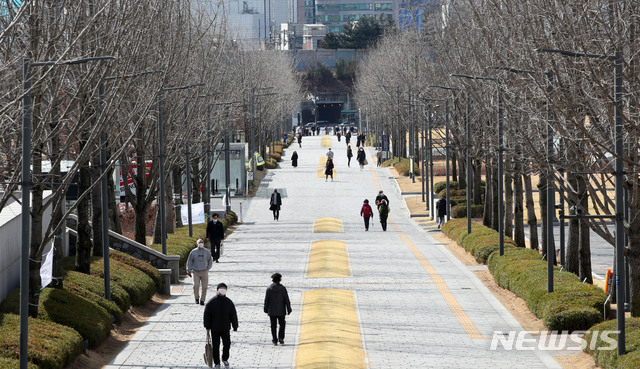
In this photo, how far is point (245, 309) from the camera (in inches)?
835

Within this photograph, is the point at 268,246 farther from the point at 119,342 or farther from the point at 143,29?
the point at 119,342

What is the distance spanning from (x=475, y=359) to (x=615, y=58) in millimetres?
5304

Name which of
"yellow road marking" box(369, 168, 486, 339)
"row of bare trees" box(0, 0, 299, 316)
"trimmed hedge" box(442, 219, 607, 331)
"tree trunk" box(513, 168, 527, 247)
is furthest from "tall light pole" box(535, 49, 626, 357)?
"tree trunk" box(513, 168, 527, 247)

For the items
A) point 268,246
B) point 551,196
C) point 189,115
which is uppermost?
point 189,115

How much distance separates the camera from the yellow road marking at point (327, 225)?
40594 millimetres

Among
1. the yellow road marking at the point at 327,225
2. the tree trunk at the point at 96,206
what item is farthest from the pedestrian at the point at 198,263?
the yellow road marking at the point at 327,225

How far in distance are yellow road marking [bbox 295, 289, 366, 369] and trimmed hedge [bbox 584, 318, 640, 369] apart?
3692 mm

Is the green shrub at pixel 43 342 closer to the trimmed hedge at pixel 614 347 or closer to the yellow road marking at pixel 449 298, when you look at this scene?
the yellow road marking at pixel 449 298

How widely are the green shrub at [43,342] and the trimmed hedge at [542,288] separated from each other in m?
8.59

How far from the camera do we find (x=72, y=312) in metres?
17.3

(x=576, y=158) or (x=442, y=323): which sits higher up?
(x=576, y=158)

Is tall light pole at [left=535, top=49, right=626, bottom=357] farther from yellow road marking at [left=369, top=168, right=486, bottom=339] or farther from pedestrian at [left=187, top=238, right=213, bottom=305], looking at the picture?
pedestrian at [left=187, top=238, right=213, bottom=305]

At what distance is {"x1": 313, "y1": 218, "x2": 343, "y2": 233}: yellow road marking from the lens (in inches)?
1598

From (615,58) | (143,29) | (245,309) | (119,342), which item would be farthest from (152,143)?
(615,58)
